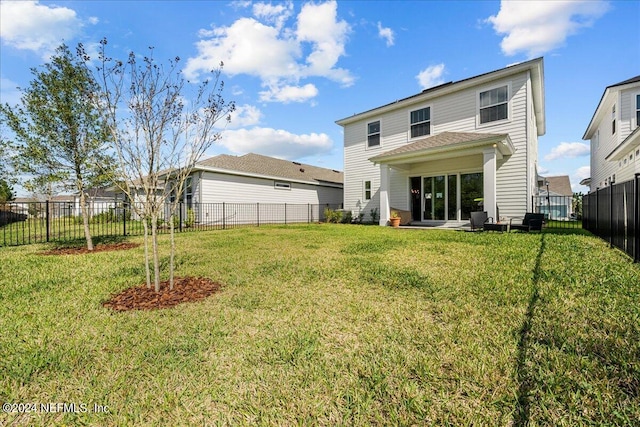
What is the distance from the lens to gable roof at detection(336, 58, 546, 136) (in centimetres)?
1105

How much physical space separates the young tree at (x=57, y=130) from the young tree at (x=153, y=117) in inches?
132

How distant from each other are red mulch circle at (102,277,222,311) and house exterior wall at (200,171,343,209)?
12.4 meters

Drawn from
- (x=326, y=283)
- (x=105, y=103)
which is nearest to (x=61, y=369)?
(x=326, y=283)

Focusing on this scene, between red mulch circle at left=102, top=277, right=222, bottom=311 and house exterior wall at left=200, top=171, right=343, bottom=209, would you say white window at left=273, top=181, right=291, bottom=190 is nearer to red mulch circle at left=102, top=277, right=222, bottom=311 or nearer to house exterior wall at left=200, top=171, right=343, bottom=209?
house exterior wall at left=200, top=171, right=343, bottom=209

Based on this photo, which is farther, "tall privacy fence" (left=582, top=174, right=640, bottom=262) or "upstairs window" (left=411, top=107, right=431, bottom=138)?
"upstairs window" (left=411, top=107, right=431, bottom=138)

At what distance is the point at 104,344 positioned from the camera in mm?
2561

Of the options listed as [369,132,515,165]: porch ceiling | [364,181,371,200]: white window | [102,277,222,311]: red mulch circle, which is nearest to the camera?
[102,277,222,311]: red mulch circle

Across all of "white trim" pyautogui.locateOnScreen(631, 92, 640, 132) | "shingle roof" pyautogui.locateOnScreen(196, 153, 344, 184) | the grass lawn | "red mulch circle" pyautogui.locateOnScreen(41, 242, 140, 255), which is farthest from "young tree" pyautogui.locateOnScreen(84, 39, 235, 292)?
"white trim" pyautogui.locateOnScreen(631, 92, 640, 132)

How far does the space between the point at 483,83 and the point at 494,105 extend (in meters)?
1.12

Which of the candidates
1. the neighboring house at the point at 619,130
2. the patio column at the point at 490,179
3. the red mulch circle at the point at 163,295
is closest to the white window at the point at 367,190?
the patio column at the point at 490,179

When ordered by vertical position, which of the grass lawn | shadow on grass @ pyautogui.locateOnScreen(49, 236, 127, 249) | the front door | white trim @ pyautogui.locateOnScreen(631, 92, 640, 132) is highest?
white trim @ pyautogui.locateOnScreen(631, 92, 640, 132)

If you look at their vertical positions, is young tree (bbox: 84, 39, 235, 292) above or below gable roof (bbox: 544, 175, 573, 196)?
below

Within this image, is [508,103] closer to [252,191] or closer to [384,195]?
[384,195]

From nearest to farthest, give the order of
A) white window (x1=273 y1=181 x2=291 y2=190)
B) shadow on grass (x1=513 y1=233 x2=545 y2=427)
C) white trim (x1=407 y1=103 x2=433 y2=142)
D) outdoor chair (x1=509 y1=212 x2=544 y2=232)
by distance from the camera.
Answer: shadow on grass (x1=513 y1=233 x2=545 y2=427) → outdoor chair (x1=509 y1=212 x2=544 y2=232) → white trim (x1=407 y1=103 x2=433 y2=142) → white window (x1=273 y1=181 x2=291 y2=190)
